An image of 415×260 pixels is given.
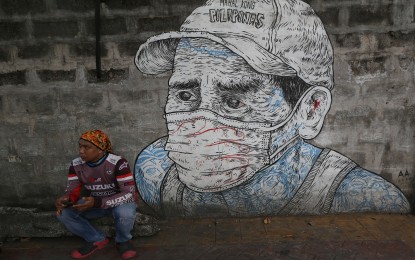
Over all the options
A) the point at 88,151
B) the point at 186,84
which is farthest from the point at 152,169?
the point at 186,84

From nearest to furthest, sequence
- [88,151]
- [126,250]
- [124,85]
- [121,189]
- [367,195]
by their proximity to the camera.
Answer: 1. [88,151]
2. [121,189]
3. [126,250]
4. [124,85]
5. [367,195]

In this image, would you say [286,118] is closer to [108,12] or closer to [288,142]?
[288,142]

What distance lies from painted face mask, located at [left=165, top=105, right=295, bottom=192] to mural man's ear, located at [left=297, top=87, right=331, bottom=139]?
0.17 m

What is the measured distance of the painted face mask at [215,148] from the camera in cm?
430

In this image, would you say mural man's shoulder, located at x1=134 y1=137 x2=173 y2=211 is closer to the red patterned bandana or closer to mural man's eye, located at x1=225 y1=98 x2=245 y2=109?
the red patterned bandana

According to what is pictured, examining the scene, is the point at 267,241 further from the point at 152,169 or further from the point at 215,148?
the point at 152,169

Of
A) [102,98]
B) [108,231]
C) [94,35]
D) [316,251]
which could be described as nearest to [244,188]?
[316,251]

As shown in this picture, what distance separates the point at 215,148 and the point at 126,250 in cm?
150

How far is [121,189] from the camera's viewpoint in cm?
376

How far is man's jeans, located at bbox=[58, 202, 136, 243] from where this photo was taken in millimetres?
3770

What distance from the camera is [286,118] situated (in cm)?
431

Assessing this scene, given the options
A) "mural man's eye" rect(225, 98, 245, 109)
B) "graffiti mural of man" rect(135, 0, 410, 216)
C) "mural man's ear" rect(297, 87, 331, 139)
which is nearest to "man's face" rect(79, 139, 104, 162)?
"graffiti mural of man" rect(135, 0, 410, 216)

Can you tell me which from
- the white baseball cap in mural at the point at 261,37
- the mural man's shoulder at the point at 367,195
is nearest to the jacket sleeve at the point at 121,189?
the white baseball cap in mural at the point at 261,37

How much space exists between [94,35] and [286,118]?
2408 millimetres
